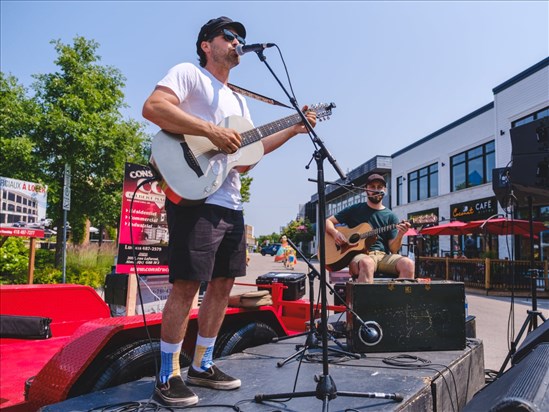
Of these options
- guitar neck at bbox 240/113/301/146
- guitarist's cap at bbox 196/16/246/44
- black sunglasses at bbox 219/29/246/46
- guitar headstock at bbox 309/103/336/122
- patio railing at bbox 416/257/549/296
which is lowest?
patio railing at bbox 416/257/549/296

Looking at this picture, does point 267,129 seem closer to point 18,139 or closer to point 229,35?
point 229,35

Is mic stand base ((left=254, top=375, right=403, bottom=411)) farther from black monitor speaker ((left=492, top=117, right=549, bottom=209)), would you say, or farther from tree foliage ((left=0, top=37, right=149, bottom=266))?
tree foliage ((left=0, top=37, right=149, bottom=266))

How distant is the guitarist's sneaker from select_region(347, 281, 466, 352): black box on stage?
123 cm

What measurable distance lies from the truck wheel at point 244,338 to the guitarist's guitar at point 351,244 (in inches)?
54.7

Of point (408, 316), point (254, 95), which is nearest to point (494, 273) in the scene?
point (408, 316)

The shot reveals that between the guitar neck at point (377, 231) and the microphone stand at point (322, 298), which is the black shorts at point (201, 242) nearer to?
the microphone stand at point (322, 298)

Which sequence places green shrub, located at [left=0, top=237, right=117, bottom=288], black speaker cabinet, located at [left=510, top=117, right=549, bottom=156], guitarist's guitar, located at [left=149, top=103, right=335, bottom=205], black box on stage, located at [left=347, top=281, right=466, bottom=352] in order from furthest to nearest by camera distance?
green shrub, located at [left=0, top=237, right=117, bottom=288] < black speaker cabinet, located at [left=510, top=117, right=549, bottom=156] < black box on stage, located at [left=347, top=281, right=466, bottom=352] < guitarist's guitar, located at [left=149, top=103, right=335, bottom=205]

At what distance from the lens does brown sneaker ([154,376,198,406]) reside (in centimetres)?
195

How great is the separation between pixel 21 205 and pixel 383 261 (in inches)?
269

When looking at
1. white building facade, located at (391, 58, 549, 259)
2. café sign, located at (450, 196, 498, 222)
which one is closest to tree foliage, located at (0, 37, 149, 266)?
white building facade, located at (391, 58, 549, 259)

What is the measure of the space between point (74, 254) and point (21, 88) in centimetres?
505

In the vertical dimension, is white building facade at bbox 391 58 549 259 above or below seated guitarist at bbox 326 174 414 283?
above

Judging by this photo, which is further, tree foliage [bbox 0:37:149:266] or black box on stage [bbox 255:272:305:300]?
tree foliage [bbox 0:37:149:266]

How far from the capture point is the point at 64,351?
221 centimetres
